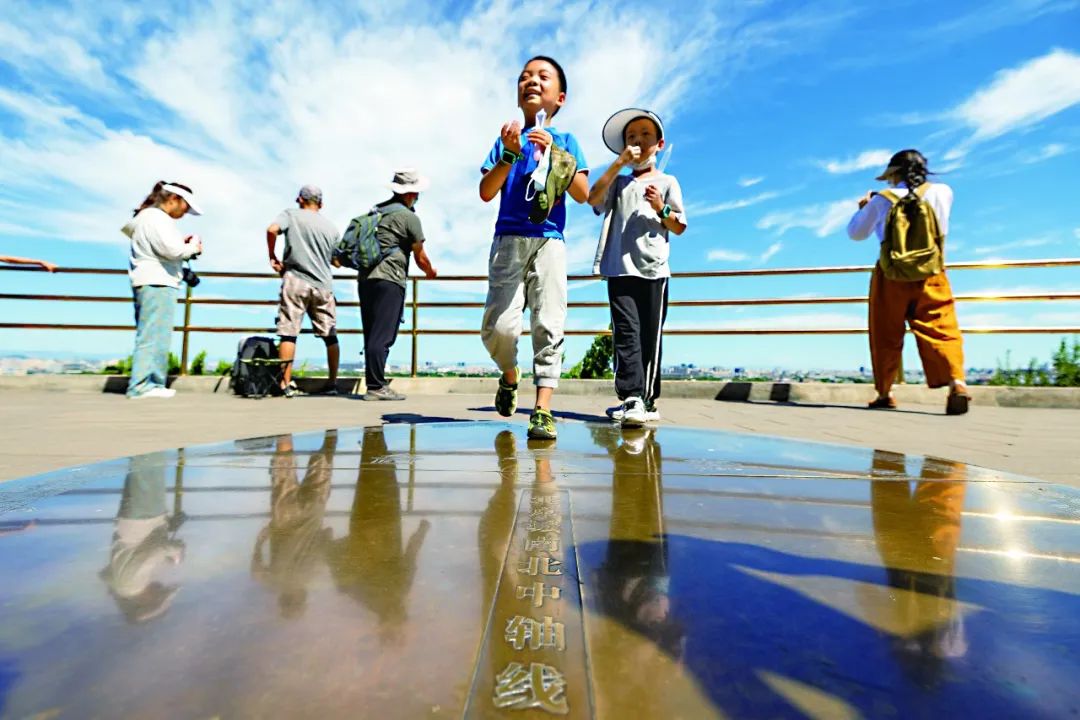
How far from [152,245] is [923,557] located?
5.77 metres

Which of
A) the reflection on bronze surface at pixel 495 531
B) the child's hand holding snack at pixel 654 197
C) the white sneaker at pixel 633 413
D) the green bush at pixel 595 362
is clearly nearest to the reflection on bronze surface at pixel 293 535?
the reflection on bronze surface at pixel 495 531

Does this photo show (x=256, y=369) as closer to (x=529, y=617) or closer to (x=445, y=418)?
(x=445, y=418)

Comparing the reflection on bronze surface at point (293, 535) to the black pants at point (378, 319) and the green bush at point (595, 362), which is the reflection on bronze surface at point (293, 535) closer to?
the black pants at point (378, 319)

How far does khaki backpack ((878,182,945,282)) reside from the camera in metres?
4.23

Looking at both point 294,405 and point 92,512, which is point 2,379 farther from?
point 92,512

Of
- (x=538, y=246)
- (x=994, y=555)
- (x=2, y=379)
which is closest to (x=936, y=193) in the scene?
(x=538, y=246)

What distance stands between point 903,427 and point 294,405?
4363 millimetres

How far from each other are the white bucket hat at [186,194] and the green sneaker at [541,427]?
4314mm

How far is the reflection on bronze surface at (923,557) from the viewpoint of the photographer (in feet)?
2.26

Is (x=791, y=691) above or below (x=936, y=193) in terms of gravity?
below

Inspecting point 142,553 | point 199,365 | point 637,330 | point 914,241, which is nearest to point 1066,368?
point 914,241

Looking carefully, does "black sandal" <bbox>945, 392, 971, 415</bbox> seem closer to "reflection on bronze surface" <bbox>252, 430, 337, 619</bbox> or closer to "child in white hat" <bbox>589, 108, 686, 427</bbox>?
"child in white hat" <bbox>589, 108, 686, 427</bbox>

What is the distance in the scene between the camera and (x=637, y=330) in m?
3.21

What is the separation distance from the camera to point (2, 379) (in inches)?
252
